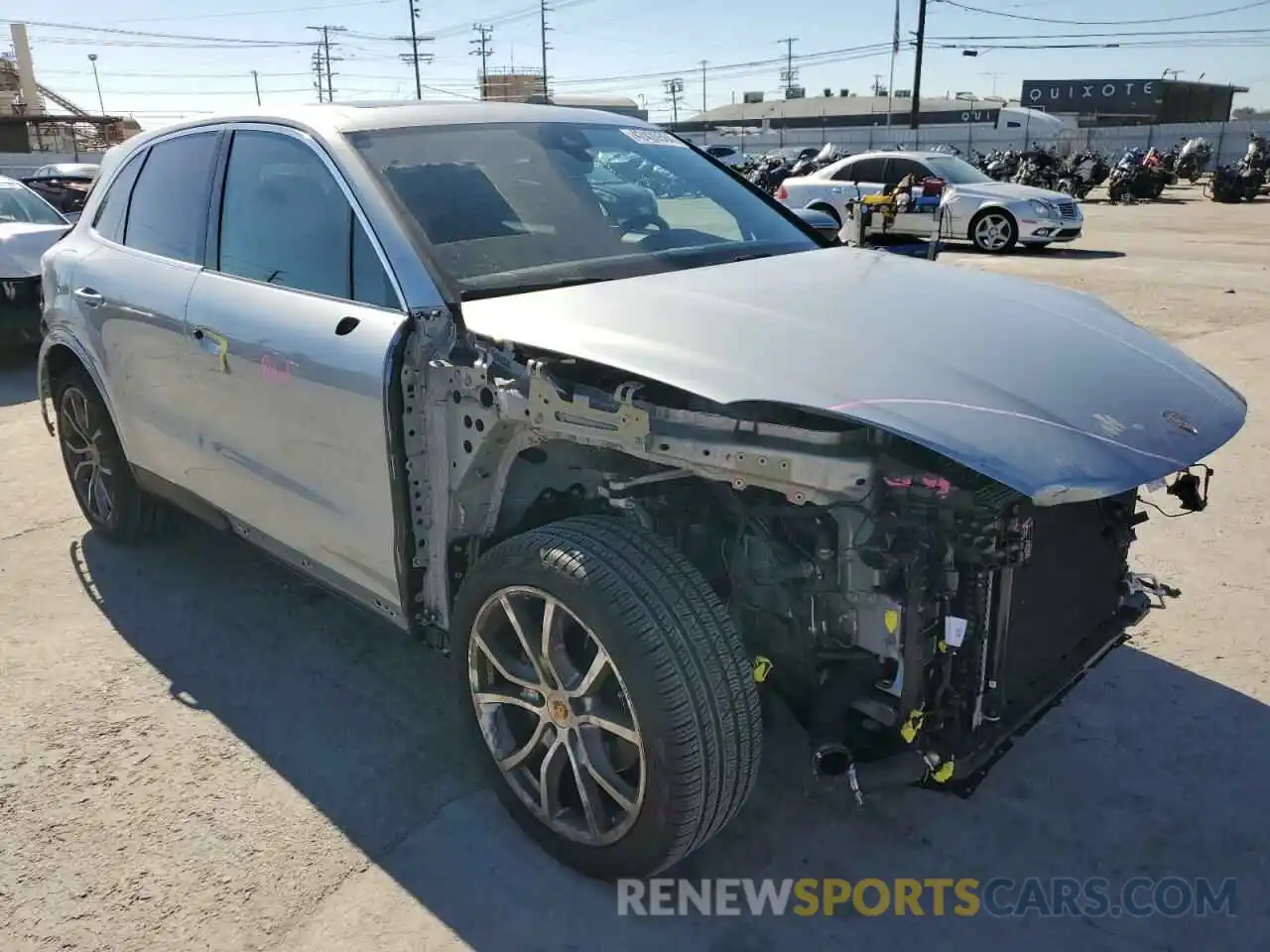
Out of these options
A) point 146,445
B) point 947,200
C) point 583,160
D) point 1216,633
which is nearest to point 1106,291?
point 947,200

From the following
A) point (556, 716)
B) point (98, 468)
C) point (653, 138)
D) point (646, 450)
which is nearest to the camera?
point (646, 450)

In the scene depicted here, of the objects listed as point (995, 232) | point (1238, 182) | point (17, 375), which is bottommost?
point (17, 375)

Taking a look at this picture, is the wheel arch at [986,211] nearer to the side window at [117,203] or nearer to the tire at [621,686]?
the side window at [117,203]

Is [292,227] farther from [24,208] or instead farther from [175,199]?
[24,208]

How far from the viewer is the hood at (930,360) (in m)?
2.06

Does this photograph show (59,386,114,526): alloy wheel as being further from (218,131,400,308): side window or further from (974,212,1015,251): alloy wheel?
(974,212,1015,251): alloy wheel

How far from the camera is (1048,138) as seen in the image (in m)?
43.1

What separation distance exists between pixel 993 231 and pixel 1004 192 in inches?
25.5

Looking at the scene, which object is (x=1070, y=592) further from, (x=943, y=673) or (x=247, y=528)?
(x=247, y=528)

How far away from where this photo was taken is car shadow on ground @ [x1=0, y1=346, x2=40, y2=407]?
8.04 metres

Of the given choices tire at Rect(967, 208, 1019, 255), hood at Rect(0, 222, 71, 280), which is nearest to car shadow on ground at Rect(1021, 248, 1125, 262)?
tire at Rect(967, 208, 1019, 255)

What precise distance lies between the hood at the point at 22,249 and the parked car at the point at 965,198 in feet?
34.3

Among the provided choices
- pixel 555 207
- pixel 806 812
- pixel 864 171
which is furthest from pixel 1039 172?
pixel 806 812

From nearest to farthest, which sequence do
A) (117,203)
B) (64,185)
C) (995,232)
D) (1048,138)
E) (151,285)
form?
1. (151,285)
2. (117,203)
3. (64,185)
4. (995,232)
5. (1048,138)
